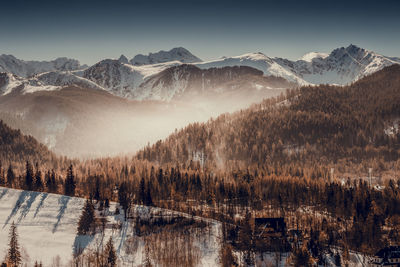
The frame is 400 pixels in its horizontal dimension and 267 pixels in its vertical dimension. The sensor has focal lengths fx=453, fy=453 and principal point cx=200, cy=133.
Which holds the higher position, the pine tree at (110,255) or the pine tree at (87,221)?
the pine tree at (87,221)

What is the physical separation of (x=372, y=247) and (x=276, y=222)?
38.7 meters

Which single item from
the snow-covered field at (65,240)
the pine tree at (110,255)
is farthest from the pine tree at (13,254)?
the pine tree at (110,255)

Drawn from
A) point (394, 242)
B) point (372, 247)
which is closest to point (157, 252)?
point (372, 247)

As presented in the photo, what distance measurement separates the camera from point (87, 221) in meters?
192

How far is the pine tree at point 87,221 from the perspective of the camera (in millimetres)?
190062

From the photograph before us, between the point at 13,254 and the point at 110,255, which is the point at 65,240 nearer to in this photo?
the point at 13,254

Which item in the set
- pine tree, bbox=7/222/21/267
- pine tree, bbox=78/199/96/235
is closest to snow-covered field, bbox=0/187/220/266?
pine tree, bbox=78/199/96/235

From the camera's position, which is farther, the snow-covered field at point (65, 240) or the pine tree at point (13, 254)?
the snow-covered field at point (65, 240)

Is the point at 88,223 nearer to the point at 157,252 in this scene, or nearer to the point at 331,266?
the point at 157,252

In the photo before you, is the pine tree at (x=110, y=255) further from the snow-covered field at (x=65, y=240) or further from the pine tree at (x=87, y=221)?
the pine tree at (x=87, y=221)

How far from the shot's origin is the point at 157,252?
175000 mm

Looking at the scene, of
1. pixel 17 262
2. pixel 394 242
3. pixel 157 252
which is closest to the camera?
pixel 17 262

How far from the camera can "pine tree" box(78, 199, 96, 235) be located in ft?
624

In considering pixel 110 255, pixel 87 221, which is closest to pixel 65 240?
pixel 87 221
